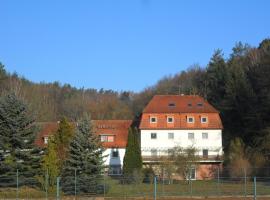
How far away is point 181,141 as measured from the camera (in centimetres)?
6612

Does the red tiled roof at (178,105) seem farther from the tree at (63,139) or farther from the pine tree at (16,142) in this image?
the pine tree at (16,142)

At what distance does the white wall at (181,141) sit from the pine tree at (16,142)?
92.3 ft

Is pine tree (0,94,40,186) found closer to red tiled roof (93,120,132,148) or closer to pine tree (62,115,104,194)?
pine tree (62,115,104,194)

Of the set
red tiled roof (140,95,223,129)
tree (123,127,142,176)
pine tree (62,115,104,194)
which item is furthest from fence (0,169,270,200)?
red tiled roof (140,95,223,129)

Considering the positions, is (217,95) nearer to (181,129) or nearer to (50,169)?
(181,129)

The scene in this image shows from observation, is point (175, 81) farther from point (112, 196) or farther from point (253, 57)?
point (112, 196)

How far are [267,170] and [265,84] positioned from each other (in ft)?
55.2

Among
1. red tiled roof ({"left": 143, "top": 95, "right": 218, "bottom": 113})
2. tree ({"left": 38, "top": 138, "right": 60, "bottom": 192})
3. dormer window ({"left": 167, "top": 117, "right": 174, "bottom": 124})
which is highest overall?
red tiled roof ({"left": 143, "top": 95, "right": 218, "bottom": 113})

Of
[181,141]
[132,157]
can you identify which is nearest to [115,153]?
[181,141]

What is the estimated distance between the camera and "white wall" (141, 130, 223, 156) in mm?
65438

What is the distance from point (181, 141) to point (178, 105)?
5.28 metres

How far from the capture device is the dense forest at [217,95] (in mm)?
66188

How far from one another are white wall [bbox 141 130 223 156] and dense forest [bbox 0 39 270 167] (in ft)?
6.58

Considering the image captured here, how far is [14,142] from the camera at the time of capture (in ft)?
125
